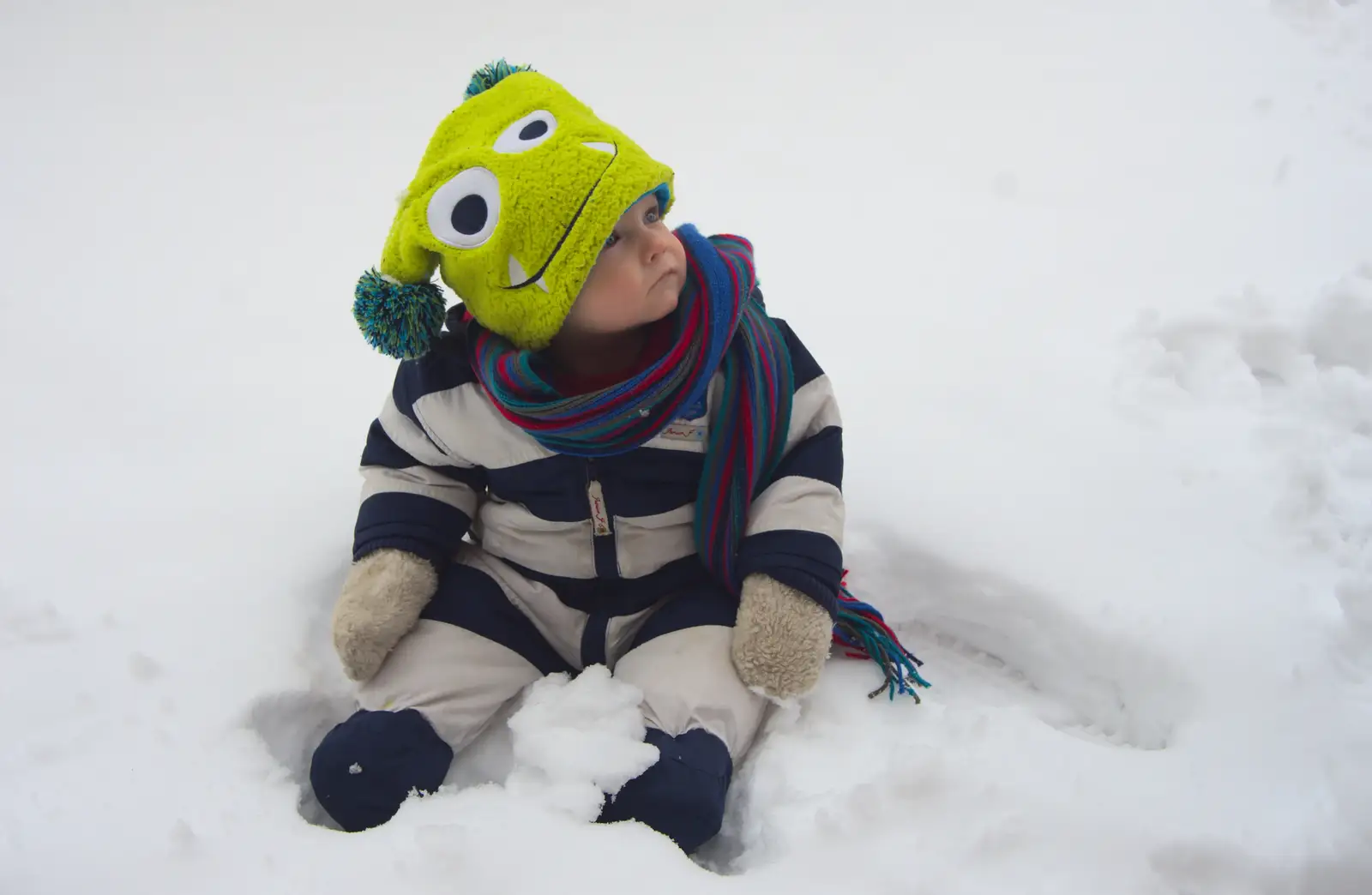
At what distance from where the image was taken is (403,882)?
0.70 meters

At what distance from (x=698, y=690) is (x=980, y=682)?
346mm

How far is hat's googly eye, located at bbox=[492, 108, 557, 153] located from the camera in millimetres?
856

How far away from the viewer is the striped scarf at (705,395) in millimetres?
872

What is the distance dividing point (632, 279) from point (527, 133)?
0.17 m

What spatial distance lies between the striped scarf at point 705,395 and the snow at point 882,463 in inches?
9.1


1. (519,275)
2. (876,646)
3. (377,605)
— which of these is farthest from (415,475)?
(876,646)

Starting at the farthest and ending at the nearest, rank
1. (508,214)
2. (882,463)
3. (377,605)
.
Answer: (882,463) → (377,605) → (508,214)

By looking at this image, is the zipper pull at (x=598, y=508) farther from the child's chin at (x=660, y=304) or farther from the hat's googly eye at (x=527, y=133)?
the hat's googly eye at (x=527, y=133)

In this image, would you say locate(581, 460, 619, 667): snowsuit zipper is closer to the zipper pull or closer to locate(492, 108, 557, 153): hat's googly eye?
the zipper pull

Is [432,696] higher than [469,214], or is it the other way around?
[469,214]

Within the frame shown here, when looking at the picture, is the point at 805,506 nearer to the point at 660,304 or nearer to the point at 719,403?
the point at 719,403

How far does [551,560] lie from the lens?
1013 millimetres

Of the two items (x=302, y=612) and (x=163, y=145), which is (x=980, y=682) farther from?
(x=163, y=145)

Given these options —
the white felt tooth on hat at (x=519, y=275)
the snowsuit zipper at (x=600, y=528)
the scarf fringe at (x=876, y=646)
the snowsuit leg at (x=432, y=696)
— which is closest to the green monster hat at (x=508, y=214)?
the white felt tooth on hat at (x=519, y=275)
